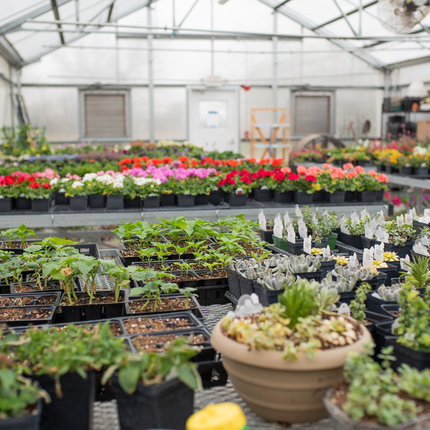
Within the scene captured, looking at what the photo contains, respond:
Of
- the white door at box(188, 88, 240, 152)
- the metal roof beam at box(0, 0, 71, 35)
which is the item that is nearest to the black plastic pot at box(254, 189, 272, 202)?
the metal roof beam at box(0, 0, 71, 35)

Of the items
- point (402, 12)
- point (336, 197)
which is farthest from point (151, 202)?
point (402, 12)

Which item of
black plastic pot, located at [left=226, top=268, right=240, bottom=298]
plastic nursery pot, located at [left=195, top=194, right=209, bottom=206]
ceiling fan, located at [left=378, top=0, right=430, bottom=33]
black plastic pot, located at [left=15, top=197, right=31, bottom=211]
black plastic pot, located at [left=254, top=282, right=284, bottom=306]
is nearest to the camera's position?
black plastic pot, located at [left=254, top=282, right=284, bottom=306]

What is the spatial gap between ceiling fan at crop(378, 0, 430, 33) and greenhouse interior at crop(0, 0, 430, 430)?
17 mm

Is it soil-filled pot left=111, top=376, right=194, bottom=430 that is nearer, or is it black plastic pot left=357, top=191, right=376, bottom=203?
soil-filled pot left=111, top=376, right=194, bottom=430

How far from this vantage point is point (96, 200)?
14.4 ft

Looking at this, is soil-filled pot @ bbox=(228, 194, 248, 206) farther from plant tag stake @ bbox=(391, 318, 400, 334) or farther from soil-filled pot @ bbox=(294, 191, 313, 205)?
plant tag stake @ bbox=(391, 318, 400, 334)

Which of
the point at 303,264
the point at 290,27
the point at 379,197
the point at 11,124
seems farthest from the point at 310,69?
the point at 303,264

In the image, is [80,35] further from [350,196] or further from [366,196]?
[366,196]

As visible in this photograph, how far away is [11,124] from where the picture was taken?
34.6ft

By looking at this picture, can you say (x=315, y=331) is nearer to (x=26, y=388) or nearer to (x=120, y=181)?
(x=26, y=388)

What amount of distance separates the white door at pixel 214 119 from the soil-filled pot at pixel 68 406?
1111cm

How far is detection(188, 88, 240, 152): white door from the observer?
12.3 meters

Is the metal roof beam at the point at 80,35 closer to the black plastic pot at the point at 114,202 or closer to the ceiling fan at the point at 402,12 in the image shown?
the black plastic pot at the point at 114,202

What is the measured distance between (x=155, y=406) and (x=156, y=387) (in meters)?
0.06
